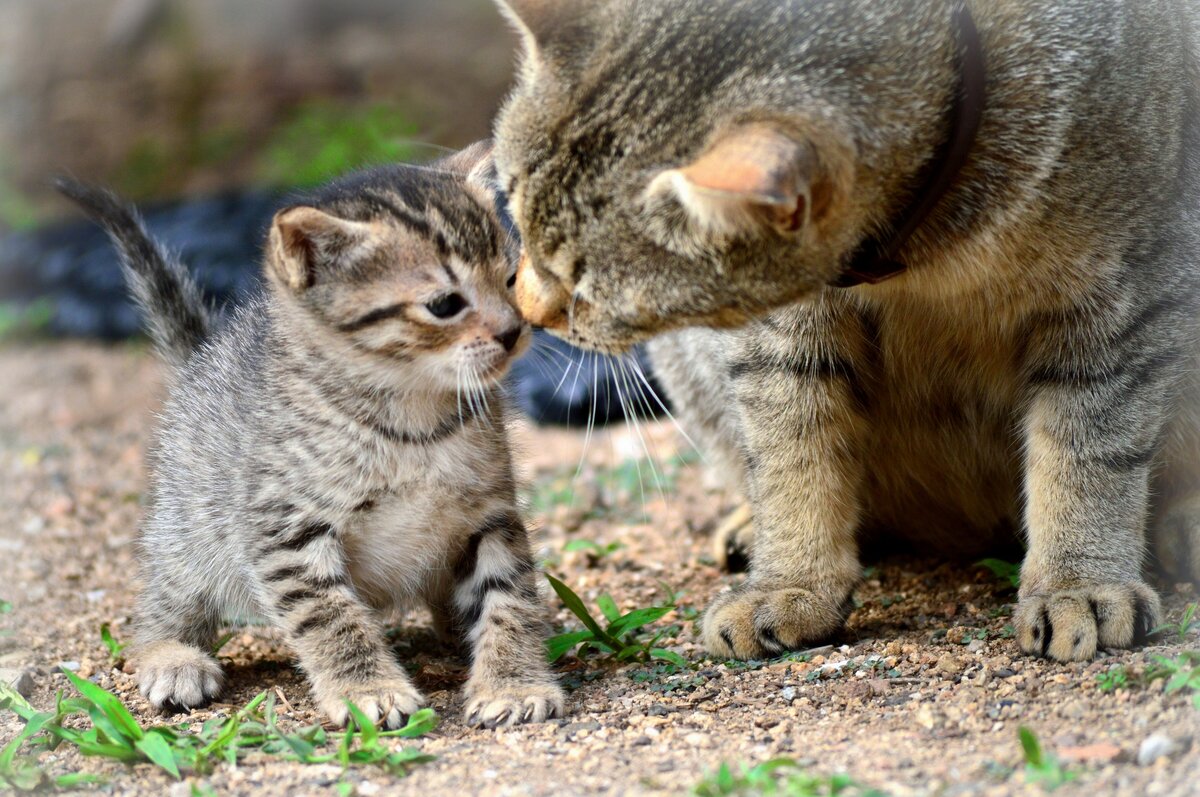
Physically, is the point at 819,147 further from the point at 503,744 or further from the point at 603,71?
the point at 503,744

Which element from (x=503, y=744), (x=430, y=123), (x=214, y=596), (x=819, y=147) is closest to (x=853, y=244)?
(x=819, y=147)

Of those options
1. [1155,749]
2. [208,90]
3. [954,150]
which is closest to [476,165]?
[954,150]

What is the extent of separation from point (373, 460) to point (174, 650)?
835mm

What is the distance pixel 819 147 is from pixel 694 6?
0.52m

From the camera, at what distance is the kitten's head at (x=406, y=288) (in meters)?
3.12

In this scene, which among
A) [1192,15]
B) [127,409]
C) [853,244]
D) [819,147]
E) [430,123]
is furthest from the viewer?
[430,123]

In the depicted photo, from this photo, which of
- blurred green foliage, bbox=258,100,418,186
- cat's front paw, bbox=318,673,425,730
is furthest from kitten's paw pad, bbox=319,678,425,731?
blurred green foliage, bbox=258,100,418,186

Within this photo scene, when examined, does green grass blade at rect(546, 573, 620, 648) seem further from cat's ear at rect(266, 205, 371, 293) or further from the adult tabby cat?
cat's ear at rect(266, 205, 371, 293)

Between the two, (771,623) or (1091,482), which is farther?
(771,623)

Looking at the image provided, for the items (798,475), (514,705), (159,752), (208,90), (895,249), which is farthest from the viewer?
(208,90)

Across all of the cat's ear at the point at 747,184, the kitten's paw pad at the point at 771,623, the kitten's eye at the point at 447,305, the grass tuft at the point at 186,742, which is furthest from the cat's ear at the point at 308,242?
the kitten's paw pad at the point at 771,623

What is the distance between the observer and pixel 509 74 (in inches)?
372

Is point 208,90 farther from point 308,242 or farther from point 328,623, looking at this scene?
point 328,623

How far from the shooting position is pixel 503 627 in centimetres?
327
